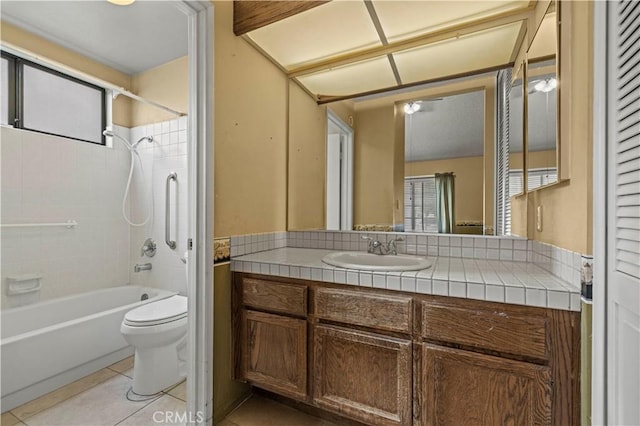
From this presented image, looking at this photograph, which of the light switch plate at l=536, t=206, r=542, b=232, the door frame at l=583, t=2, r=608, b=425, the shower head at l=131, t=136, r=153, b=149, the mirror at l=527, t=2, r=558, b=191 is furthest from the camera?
the shower head at l=131, t=136, r=153, b=149

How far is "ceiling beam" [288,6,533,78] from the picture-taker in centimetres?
145

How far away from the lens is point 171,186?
8.39 feet

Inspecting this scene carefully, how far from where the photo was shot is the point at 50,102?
2346 mm

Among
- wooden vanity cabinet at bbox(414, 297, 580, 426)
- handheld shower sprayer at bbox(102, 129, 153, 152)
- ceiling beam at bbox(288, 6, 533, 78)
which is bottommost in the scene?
wooden vanity cabinet at bbox(414, 297, 580, 426)

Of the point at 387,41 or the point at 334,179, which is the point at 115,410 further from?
the point at 387,41

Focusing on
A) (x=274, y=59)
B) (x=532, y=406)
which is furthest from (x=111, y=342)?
(x=532, y=406)

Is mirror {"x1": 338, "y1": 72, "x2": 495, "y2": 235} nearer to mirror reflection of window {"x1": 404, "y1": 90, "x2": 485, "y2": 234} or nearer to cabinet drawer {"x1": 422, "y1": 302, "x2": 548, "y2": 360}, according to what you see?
mirror reflection of window {"x1": 404, "y1": 90, "x2": 485, "y2": 234}

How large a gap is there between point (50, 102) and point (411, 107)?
9.49 ft

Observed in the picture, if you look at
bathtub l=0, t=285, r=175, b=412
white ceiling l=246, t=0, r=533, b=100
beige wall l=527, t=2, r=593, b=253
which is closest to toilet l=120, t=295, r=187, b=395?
bathtub l=0, t=285, r=175, b=412

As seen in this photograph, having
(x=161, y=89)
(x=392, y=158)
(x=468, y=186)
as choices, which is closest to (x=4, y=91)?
(x=161, y=89)

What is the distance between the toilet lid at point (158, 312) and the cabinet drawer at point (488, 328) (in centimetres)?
157

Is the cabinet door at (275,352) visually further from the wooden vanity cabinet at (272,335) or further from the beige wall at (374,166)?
the beige wall at (374,166)

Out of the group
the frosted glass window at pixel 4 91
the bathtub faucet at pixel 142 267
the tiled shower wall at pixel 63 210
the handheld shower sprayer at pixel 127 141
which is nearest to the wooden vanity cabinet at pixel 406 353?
the bathtub faucet at pixel 142 267

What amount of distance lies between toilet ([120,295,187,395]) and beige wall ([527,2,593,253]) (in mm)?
2110
